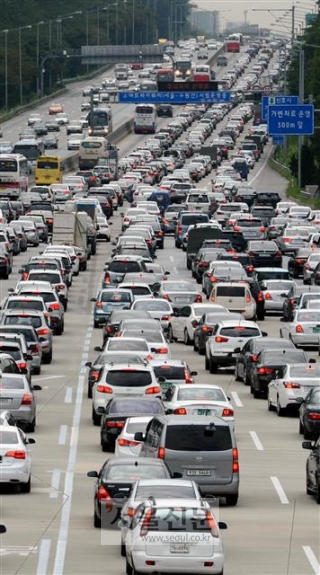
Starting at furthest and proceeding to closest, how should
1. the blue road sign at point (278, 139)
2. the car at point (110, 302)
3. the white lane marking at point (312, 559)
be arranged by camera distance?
the blue road sign at point (278, 139), the car at point (110, 302), the white lane marking at point (312, 559)

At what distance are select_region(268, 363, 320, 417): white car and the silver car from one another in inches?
219

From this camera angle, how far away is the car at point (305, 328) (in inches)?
2117

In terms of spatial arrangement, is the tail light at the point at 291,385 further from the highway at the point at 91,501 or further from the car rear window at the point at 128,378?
the car rear window at the point at 128,378

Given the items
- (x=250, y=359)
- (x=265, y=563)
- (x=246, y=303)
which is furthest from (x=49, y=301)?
(x=265, y=563)

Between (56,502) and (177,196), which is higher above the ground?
(56,502)

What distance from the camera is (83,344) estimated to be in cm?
5553

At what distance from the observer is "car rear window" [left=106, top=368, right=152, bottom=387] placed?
37.9m

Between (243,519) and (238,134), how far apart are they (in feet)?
514

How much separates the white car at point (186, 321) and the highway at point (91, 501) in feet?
15.3

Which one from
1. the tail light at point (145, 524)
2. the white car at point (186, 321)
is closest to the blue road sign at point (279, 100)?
the white car at point (186, 321)

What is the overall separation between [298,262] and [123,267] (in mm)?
11148

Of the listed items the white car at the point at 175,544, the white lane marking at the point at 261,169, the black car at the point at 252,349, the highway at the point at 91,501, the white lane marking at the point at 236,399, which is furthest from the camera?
the white lane marking at the point at 261,169

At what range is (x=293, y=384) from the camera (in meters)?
40.0

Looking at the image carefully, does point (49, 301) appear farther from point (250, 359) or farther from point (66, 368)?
point (250, 359)
